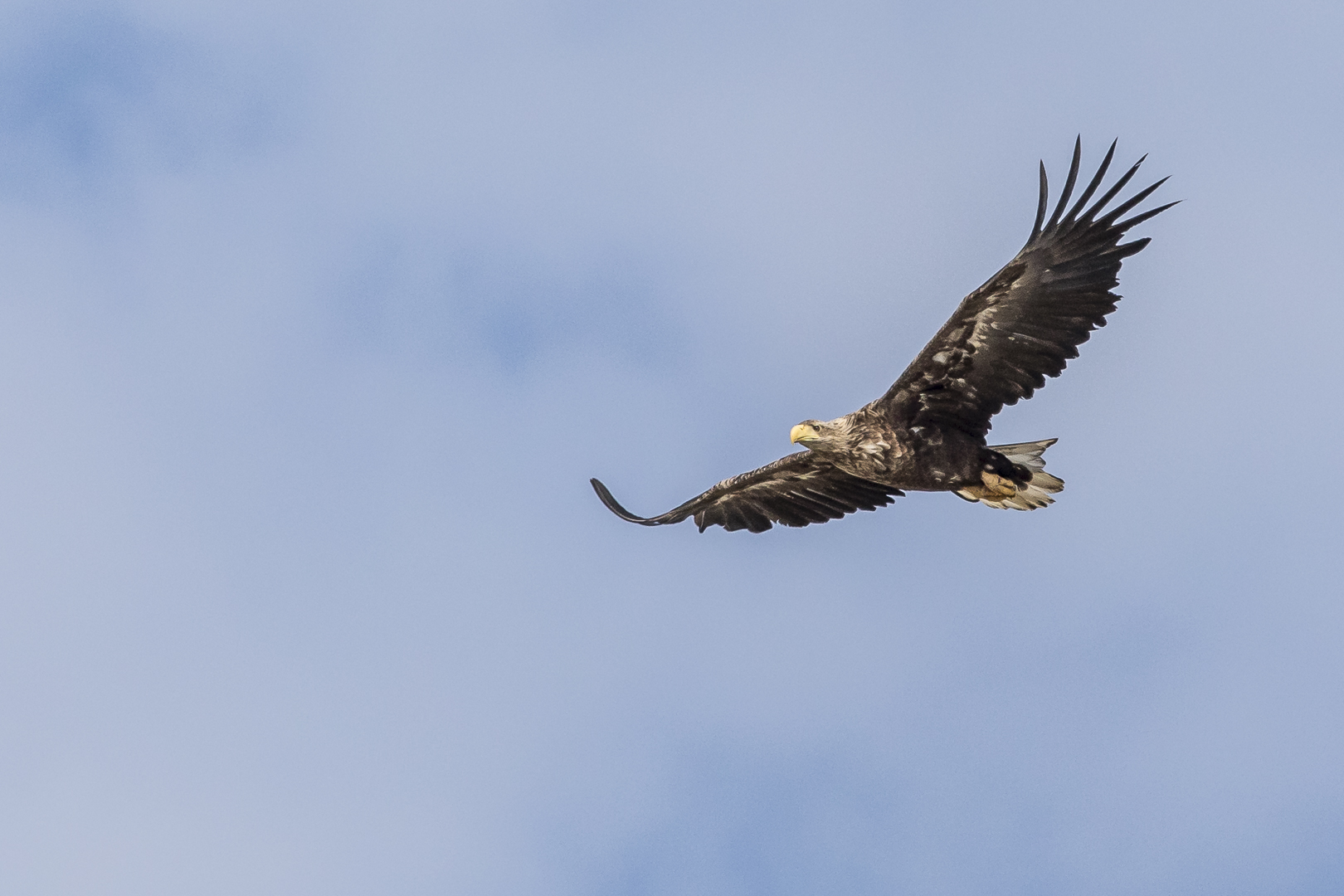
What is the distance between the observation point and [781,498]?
21.9 m

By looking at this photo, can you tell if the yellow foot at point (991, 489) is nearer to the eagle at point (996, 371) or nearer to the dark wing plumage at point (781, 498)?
the eagle at point (996, 371)

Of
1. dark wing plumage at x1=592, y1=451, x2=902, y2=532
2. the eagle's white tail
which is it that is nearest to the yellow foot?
the eagle's white tail

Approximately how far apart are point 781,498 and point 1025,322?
4.10 metres

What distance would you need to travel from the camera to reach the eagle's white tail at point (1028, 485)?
19906 millimetres

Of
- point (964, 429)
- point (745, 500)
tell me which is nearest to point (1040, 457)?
point (964, 429)

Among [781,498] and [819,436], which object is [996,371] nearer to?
[819,436]

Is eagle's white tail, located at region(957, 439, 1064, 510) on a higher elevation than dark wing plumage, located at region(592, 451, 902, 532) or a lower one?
lower

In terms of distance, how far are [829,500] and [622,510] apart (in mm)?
2413

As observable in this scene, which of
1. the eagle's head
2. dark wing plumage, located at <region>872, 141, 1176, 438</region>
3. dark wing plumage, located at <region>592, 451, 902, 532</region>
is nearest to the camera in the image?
dark wing plumage, located at <region>872, 141, 1176, 438</region>

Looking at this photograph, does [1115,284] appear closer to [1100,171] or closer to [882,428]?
[1100,171]

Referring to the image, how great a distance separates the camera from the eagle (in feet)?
61.6

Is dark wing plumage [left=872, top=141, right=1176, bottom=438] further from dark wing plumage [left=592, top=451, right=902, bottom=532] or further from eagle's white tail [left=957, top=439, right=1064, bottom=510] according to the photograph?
dark wing plumage [left=592, top=451, right=902, bottom=532]

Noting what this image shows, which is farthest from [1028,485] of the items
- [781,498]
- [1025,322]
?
[781,498]

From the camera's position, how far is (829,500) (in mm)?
21625
